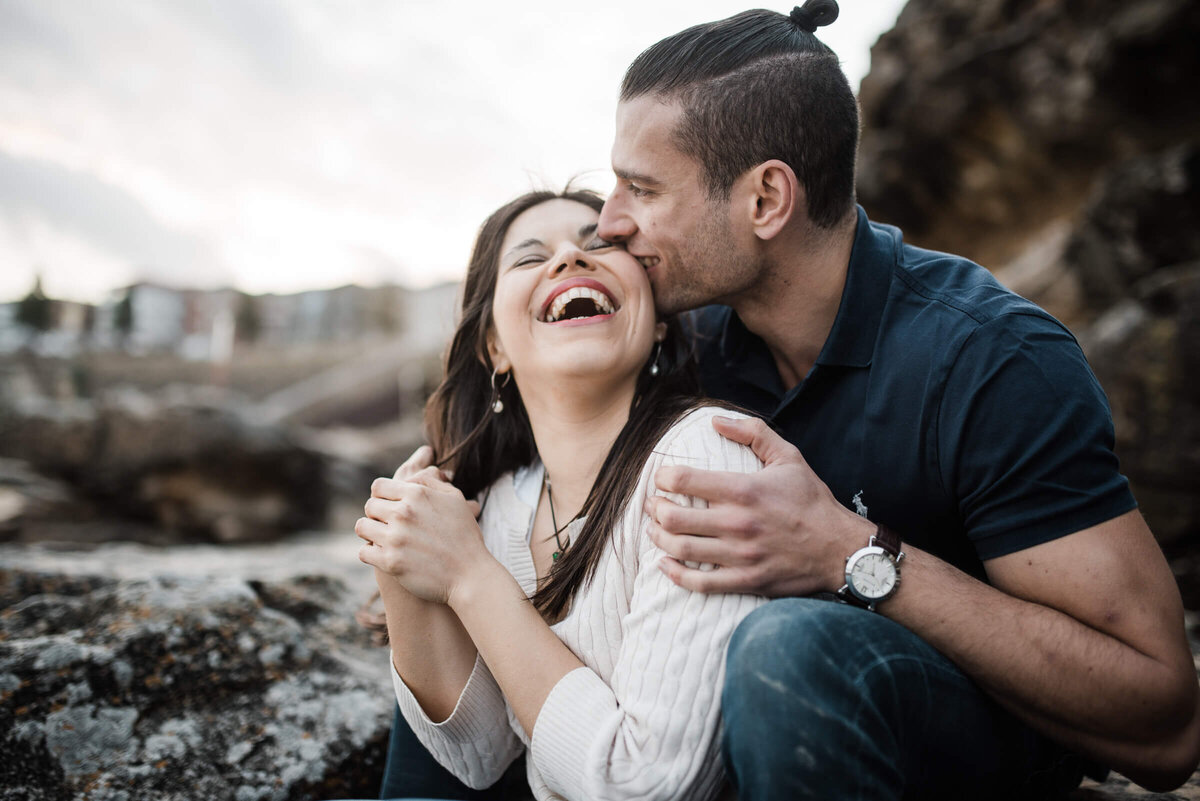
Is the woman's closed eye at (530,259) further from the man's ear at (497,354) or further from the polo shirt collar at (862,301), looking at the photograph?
the polo shirt collar at (862,301)

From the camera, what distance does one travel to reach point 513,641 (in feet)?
5.81

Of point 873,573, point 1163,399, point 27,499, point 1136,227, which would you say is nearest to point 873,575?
point 873,573

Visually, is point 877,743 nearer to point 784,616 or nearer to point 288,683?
point 784,616

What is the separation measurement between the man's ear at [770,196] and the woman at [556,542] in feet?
1.66

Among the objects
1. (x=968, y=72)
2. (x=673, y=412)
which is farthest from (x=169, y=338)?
(x=673, y=412)

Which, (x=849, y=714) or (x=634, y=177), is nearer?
(x=849, y=714)

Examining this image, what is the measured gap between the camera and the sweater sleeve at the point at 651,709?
148 centimetres

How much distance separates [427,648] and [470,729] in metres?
0.26

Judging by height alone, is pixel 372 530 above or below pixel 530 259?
below

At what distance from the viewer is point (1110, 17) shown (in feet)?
24.7

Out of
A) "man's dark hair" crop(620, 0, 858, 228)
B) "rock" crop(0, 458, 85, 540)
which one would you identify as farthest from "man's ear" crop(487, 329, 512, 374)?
"rock" crop(0, 458, 85, 540)

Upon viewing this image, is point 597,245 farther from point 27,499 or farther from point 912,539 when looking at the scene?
point 27,499

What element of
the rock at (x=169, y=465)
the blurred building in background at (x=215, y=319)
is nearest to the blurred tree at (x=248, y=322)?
the blurred building in background at (x=215, y=319)

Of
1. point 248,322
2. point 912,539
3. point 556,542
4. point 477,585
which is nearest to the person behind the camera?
point 477,585
